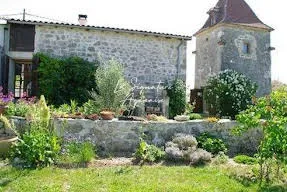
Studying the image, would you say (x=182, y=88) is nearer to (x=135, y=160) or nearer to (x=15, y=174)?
(x=135, y=160)

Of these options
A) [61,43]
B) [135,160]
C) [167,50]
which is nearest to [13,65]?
[61,43]

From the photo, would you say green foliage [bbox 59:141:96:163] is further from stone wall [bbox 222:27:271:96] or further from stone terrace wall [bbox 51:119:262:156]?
stone wall [bbox 222:27:271:96]

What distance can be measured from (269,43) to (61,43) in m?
12.2

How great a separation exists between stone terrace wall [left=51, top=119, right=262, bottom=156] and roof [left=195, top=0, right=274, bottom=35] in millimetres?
11379

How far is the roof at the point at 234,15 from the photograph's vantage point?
67.8 ft

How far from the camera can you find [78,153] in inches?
334

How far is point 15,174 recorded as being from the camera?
7312mm

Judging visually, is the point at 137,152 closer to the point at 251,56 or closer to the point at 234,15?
the point at 251,56

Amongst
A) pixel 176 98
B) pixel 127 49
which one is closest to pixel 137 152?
pixel 176 98

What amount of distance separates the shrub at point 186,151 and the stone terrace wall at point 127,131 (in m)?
0.62

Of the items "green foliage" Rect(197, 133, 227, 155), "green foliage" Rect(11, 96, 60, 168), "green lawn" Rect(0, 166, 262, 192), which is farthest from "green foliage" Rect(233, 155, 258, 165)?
"green foliage" Rect(11, 96, 60, 168)

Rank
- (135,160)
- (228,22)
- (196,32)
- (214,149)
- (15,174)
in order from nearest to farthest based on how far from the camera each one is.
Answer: (15,174) → (135,160) → (214,149) → (228,22) → (196,32)

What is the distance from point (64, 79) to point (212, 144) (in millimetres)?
7351

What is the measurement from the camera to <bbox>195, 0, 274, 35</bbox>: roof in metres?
20.7
